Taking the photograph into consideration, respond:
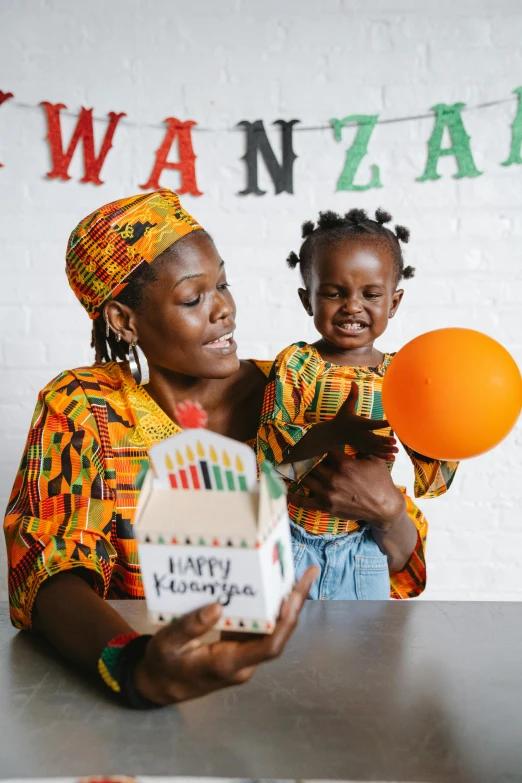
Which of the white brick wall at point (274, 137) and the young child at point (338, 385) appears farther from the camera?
the white brick wall at point (274, 137)

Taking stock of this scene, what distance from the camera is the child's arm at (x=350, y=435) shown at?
3.64 ft

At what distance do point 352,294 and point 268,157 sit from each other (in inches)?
43.0

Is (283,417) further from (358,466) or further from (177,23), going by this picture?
(177,23)

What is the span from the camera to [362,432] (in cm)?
111

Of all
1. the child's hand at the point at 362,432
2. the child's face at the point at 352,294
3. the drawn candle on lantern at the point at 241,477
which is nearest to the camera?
the drawn candle on lantern at the point at 241,477

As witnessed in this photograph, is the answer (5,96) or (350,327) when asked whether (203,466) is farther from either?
(5,96)

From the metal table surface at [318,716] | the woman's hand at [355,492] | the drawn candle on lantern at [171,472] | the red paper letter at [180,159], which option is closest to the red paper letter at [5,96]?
the red paper letter at [180,159]

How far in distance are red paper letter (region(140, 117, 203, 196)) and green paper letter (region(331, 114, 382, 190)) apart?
45cm

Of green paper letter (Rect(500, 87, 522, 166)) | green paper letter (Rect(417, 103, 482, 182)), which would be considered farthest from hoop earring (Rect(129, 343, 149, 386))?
green paper letter (Rect(500, 87, 522, 166))

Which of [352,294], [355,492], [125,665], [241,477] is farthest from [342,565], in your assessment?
[241,477]

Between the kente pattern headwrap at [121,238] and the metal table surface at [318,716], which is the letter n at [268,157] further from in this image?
the metal table surface at [318,716]

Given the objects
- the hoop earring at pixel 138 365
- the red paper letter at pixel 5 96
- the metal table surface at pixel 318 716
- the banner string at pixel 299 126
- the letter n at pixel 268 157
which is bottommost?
the metal table surface at pixel 318 716

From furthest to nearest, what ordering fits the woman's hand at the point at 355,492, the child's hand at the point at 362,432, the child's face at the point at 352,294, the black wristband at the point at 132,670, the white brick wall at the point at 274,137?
the white brick wall at the point at 274,137 → the child's face at the point at 352,294 → the woman's hand at the point at 355,492 → the child's hand at the point at 362,432 → the black wristband at the point at 132,670

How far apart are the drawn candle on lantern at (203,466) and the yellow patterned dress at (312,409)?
666 mm
